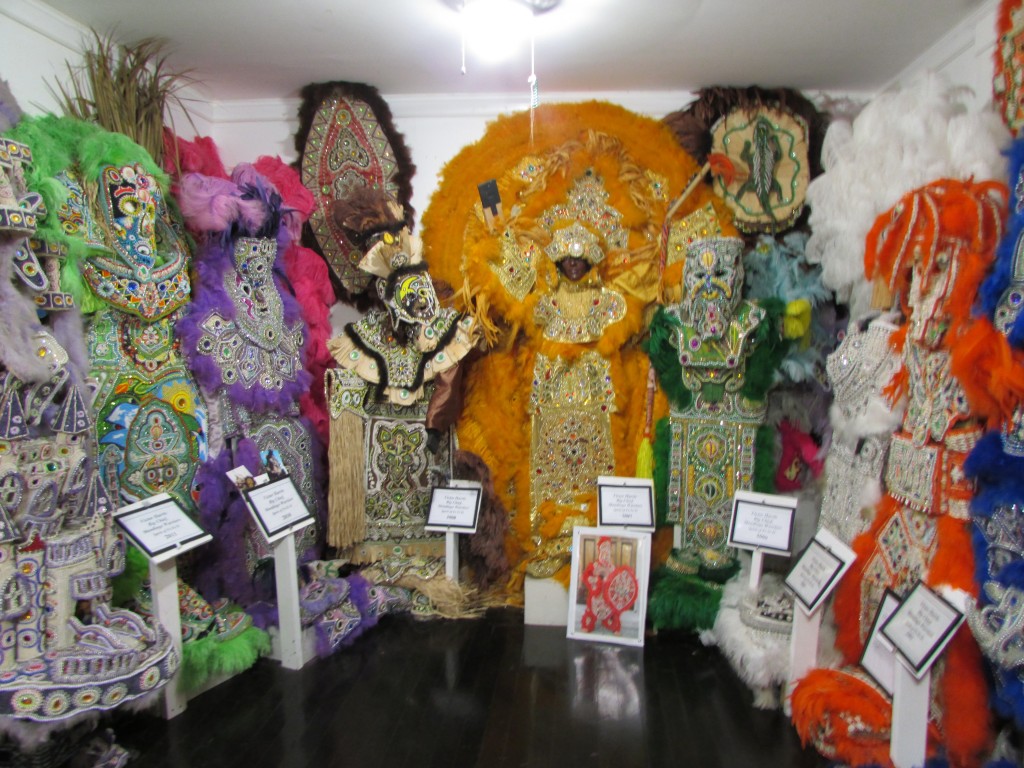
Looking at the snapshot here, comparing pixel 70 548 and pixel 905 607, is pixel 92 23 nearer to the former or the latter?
pixel 70 548

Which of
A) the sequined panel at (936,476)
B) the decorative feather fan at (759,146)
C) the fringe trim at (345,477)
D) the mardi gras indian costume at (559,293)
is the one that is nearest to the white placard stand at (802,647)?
the sequined panel at (936,476)

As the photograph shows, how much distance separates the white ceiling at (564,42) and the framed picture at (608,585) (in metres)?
2.23

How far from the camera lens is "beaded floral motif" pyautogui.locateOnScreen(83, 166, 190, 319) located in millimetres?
2625

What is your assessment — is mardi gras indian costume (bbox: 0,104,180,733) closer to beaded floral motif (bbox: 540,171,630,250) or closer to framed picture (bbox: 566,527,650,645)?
framed picture (bbox: 566,527,650,645)

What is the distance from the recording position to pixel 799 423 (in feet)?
10.8

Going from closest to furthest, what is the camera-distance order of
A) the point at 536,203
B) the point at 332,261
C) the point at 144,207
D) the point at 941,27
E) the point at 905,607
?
1. the point at 905,607
2. the point at 144,207
3. the point at 941,27
4. the point at 536,203
5. the point at 332,261

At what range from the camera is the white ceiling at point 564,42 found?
275 centimetres

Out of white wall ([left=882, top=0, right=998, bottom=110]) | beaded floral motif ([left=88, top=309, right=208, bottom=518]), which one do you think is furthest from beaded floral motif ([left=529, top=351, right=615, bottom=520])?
white wall ([left=882, top=0, right=998, bottom=110])

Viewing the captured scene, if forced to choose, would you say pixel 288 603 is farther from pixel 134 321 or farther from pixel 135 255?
pixel 135 255

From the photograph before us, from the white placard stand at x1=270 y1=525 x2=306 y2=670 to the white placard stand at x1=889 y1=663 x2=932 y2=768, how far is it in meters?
2.26

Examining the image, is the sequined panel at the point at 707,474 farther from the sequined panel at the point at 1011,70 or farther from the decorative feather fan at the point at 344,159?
the decorative feather fan at the point at 344,159

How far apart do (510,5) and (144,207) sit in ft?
5.49

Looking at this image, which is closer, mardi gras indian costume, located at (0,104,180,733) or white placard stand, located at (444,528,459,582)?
mardi gras indian costume, located at (0,104,180,733)

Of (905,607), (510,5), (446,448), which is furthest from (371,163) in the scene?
(905,607)
